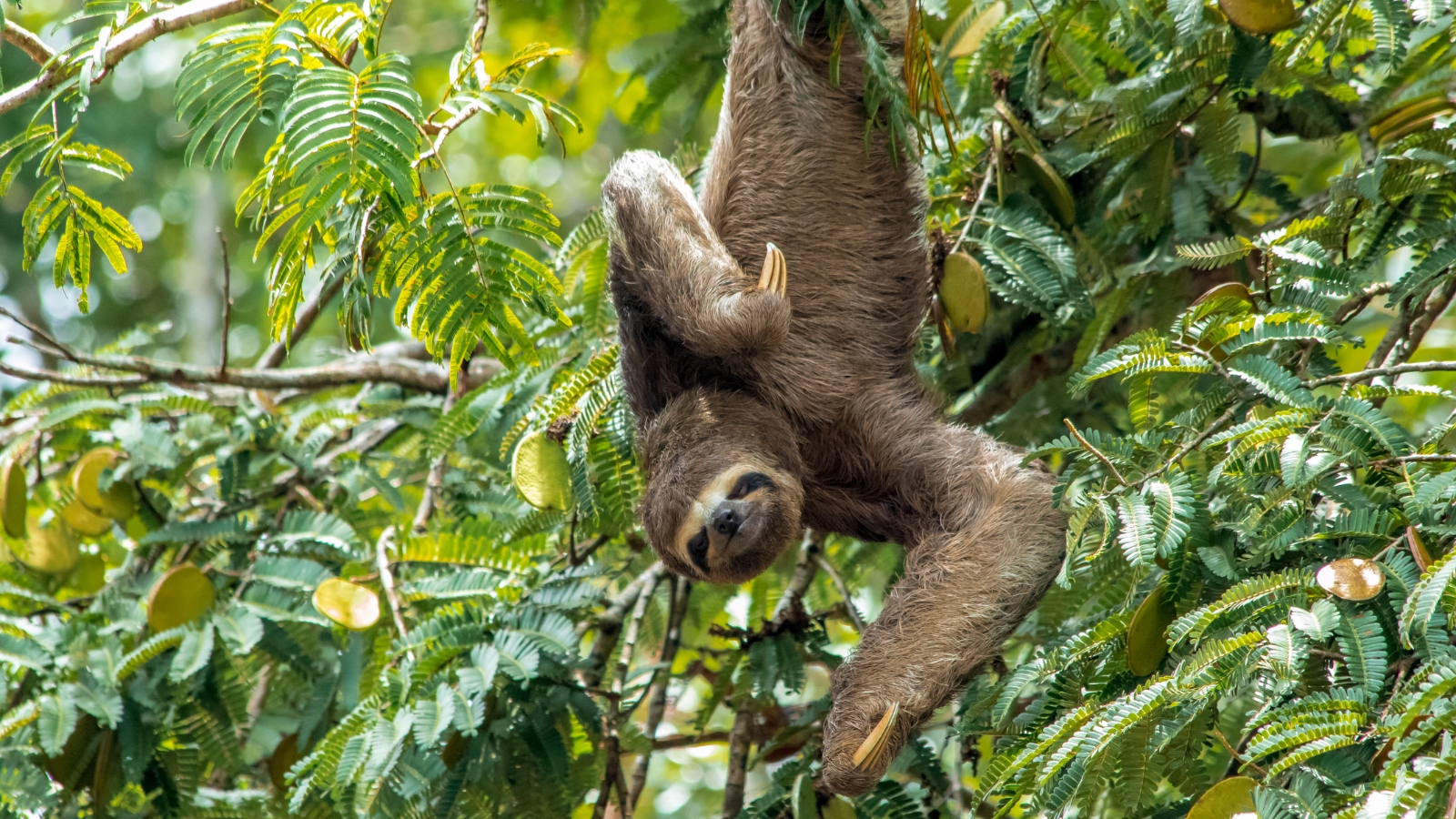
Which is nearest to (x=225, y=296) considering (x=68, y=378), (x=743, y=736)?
(x=68, y=378)

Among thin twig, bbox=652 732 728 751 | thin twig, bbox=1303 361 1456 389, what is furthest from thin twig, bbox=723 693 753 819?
thin twig, bbox=1303 361 1456 389

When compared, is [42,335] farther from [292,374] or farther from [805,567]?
[805,567]

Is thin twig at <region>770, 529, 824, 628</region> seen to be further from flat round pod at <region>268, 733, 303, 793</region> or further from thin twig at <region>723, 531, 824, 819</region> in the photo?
flat round pod at <region>268, 733, 303, 793</region>

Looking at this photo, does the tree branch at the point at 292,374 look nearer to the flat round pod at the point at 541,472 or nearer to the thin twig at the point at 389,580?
the thin twig at the point at 389,580

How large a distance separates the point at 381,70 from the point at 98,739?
105 inches

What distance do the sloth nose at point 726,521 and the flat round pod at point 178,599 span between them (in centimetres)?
203

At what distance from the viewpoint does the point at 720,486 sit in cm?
333

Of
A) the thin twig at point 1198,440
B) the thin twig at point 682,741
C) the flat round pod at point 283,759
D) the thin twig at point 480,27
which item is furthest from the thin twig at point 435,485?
the thin twig at point 1198,440

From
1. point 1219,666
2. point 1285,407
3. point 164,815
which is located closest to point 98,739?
point 164,815

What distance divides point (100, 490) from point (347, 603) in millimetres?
1604

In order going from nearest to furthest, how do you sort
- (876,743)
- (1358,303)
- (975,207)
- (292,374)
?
1. (876,743)
2. (1358,303)
3. (975,207)
4. (292,374)

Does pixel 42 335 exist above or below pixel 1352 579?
above

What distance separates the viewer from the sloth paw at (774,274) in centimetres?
327

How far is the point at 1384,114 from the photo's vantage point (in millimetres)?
3344
